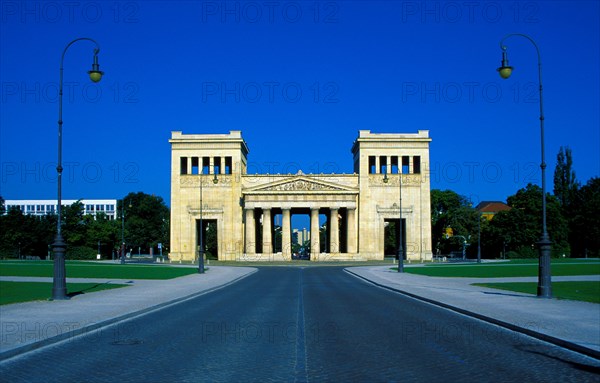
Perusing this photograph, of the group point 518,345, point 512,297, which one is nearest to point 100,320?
point 518,345

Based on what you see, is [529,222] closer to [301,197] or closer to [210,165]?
[301,197]

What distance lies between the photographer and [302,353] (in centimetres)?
1279

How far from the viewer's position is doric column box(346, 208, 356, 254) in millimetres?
113694

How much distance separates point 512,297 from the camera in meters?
26.6

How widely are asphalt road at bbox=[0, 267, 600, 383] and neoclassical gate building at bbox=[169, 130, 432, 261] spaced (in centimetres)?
9209

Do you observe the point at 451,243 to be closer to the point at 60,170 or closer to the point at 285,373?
the point at 60,170

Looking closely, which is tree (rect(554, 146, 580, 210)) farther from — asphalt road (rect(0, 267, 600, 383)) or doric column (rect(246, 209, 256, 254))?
asphalt road (rect(0, 267, 600, 383))

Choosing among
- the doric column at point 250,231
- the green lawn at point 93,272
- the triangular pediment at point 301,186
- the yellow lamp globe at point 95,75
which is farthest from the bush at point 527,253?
the yellow lamp globe at point 95,75

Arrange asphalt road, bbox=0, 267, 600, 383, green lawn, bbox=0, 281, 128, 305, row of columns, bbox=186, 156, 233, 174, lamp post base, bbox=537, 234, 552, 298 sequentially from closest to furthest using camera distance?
asphalt road, bbox=0, 267, 600, 383 < green lawn, bbox=0, 281, 128, 305 < lamp post base, bbox=537, 234, 552, 298 < row of columns, bbox=186, 156, 233, 174

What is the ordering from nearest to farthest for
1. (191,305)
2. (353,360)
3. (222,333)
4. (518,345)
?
1. (353,360)
2. (518,345)
3. (222,333)
4. (191,305)

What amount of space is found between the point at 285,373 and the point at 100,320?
9050 mm

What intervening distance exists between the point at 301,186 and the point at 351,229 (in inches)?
445

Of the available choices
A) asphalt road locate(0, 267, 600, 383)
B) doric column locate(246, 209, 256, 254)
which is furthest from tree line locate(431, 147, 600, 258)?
asphalt road locate(0, 267, 600, 383)

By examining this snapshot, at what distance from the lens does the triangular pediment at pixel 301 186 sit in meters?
112
